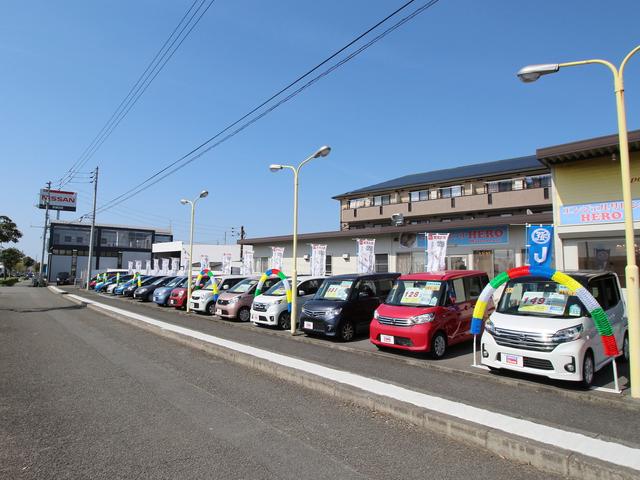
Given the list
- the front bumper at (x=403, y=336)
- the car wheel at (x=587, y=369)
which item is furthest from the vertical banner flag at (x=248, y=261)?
the car wheel at (x=587, y=369)

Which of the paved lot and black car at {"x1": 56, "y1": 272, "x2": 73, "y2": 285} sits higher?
black car at {"x1": 56, "y1": 272, "x2": 73, "y2": 285}

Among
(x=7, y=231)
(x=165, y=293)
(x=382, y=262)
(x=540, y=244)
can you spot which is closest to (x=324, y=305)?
(x=540, y=244)

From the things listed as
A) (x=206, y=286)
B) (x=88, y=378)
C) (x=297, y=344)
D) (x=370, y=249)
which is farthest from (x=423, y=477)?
(x=206, y=286)

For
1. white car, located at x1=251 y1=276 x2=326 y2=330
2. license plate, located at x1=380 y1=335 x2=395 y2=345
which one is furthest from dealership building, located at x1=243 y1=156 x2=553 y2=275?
license plate, located at x1=380 y1=335 x2=395 y2=345

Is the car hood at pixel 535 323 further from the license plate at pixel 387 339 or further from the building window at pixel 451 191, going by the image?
the building window at pixel 451 191

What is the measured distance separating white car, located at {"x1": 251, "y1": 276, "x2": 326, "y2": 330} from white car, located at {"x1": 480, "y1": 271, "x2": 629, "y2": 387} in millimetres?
7360

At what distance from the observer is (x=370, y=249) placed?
60.2ft

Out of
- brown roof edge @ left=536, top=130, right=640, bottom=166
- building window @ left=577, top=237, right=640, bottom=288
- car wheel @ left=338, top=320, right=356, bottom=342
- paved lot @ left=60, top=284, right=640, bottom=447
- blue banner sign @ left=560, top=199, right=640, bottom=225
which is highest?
brown roof edge @ left=536, top=130, right=640, bottom=166

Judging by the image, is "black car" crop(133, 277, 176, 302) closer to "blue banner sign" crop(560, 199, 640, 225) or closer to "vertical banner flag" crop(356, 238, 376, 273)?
"vertical banner flag" crop(356, 238, 376, 273)

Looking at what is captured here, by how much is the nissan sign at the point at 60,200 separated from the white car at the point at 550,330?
7652 cm

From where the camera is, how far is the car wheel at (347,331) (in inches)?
438

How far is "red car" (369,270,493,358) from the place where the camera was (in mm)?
8789

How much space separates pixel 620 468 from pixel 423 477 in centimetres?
168

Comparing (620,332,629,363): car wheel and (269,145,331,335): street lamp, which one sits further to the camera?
(269,145,331,335): street lamp
